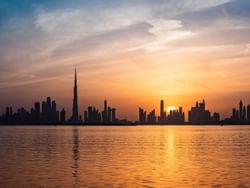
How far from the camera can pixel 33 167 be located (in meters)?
53.3

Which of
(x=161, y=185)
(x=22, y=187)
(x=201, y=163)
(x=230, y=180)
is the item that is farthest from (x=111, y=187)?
(x=201, y=163)

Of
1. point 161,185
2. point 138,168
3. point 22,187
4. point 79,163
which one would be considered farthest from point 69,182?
point 79,163

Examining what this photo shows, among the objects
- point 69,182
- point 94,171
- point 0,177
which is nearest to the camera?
point 69,182

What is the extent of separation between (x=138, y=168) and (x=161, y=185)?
43.2ft

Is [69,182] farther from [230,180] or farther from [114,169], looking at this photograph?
[230,180]

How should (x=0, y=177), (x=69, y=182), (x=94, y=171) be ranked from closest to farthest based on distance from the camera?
(x=69, y=182) < (x=0, y=177) < (x=94, y=171)

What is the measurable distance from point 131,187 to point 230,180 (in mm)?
10370

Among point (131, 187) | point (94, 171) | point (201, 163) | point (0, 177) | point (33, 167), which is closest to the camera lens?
point (131, 187)

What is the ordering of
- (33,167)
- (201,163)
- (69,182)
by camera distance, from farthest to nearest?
(201,163), (33,167), (69,182)

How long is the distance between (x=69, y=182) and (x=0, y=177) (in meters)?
7.53

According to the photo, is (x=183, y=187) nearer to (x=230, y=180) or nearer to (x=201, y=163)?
(x=230, y=180)

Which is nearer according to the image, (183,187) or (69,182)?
(183,187)

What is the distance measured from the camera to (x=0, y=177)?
44250 millimetres

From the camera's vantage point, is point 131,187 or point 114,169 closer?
point 131,187
